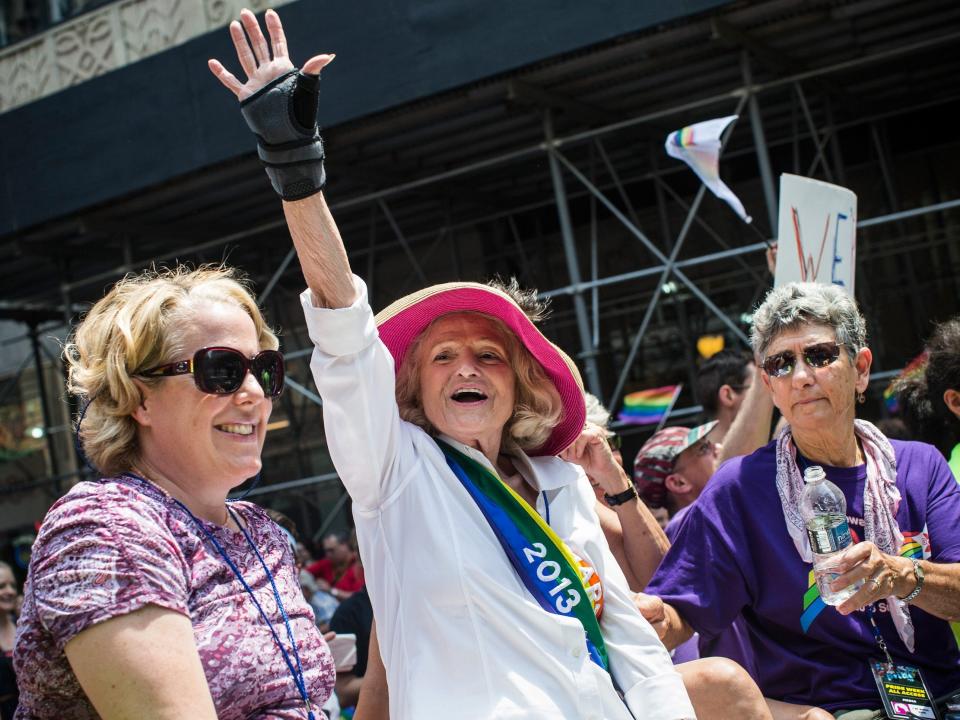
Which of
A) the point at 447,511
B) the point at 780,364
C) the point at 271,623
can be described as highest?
the point at 780,364

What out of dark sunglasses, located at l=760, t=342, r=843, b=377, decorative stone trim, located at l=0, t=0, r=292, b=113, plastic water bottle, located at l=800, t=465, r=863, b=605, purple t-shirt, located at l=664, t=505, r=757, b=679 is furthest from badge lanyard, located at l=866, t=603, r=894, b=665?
decorative stone trim, located at l=0, t=0, r=292, b=113

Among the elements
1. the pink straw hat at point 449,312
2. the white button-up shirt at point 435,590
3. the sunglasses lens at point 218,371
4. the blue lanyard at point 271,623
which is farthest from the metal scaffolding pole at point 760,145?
the blue lanyard at point 271,623

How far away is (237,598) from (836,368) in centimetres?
189

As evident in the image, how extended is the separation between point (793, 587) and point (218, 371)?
1724 mm

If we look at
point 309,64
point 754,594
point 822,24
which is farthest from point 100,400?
point 822,24

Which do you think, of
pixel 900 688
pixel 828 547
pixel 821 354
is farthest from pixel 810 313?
pixel 900 688

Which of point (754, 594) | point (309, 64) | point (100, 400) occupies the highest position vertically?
point (309, 64)

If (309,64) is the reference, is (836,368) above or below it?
below

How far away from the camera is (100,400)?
2.13 meters

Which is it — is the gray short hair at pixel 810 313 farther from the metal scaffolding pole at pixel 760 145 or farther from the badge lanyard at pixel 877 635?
the metal scaffolding pole at pixel 760 145

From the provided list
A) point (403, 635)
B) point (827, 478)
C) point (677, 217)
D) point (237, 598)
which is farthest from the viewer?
point (677, 217)

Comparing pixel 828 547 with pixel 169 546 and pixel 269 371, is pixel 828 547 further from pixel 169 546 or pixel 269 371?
pixel 169 546

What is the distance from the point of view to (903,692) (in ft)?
9.16

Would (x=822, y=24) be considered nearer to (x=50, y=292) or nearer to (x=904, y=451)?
(x=904, y=451)
